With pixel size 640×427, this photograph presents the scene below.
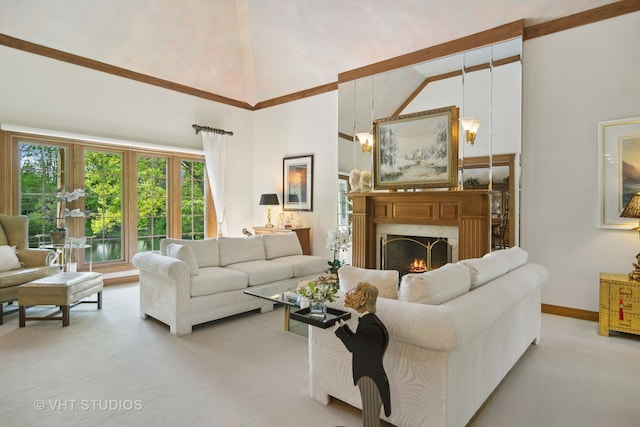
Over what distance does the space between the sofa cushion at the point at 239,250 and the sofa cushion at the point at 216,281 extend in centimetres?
29

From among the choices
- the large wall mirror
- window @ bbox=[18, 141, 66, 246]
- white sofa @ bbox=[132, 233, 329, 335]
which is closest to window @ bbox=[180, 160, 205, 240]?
window @ bbox=[18, 141, 66, 246]

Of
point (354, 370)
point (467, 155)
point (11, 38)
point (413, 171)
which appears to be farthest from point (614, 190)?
point (11, 38)

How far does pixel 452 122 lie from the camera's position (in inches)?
189

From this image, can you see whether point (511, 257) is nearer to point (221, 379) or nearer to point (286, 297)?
point (286, 297)

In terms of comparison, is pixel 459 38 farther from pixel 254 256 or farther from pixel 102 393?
pixel 102 393

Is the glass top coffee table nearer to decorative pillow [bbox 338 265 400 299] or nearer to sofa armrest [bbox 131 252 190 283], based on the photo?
sofa armrest [bbox 131 252 190 283]

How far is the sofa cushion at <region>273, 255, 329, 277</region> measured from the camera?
476cm

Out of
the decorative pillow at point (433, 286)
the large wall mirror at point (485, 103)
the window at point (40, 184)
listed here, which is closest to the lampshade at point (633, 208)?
the large wall mirror at point (485, 103)

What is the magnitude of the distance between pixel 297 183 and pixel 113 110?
317 cm

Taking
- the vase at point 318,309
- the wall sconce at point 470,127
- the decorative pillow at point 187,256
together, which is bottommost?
the vase at point 318,309

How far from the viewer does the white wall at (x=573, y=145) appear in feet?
12.9

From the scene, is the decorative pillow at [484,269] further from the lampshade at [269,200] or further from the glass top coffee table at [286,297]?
the lampshade at [269,200]

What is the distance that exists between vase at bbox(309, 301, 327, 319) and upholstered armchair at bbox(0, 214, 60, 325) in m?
3.57

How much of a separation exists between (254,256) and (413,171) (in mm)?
2465
